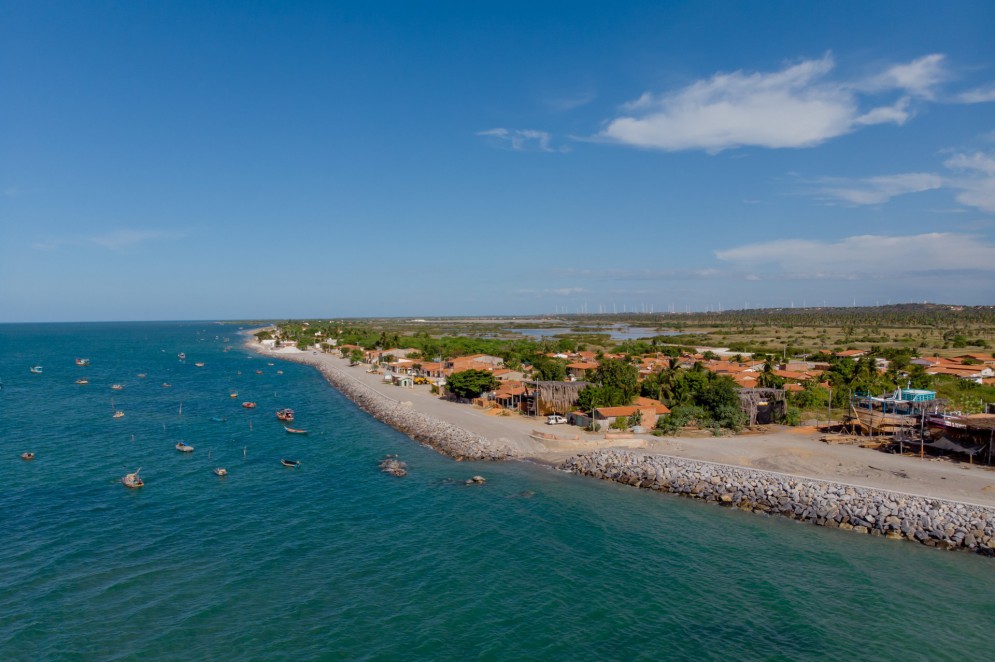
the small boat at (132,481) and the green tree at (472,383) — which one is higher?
the green tree at (472,383)

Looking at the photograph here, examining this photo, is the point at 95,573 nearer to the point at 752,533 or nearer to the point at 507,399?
the point at 752,533

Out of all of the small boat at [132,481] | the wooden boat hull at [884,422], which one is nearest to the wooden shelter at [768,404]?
the wooden boat hull at [884,422]

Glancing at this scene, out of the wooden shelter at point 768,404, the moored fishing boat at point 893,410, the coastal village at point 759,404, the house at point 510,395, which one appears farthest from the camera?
the house at point 510,395

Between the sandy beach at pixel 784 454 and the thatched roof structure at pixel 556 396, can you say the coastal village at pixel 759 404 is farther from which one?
the sandy beach at pixel 784 454

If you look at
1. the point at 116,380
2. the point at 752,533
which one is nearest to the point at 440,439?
the point at 752,533

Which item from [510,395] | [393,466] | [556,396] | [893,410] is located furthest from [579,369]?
[393,466]

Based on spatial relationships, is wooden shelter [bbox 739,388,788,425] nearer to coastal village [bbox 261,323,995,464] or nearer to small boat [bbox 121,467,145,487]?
coastal village [bbox 261,323,995,464]

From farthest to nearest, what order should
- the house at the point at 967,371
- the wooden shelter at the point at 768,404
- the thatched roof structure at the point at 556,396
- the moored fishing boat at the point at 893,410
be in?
the house at the point at 967,371
the thatched roof structure at the point at 556,396
the wooden shelter at the point at 768,404
the moored fishing boat at the point at 893,410
